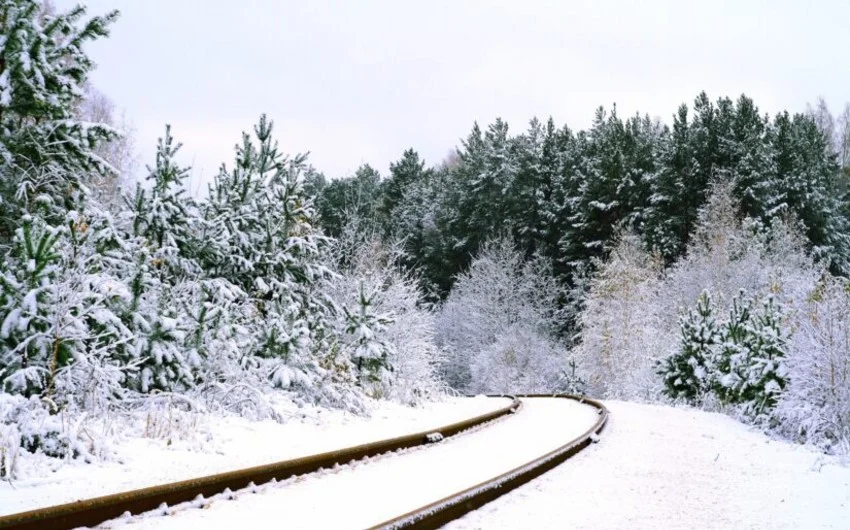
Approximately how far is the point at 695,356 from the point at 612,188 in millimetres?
28957

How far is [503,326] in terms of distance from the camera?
49.7 metres

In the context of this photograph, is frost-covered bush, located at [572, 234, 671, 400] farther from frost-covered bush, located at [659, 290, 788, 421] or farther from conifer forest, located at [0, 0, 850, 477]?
frost-covered bush, located at [659, 290, 788, 421]

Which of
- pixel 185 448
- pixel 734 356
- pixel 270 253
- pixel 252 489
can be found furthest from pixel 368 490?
pixel 734 356

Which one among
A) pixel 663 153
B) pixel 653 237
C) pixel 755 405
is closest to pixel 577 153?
pixel 663 153

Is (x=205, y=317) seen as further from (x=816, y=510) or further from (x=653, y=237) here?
(x=653, y=237)

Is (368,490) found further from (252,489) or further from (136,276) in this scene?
(136,276)

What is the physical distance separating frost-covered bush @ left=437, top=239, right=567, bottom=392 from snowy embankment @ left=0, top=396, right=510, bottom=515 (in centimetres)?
3338

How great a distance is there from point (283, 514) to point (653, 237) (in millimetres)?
43107

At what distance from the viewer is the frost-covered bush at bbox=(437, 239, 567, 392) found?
46.2m

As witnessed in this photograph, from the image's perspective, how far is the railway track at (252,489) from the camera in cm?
443

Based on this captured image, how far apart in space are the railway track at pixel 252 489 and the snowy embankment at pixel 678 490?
0.12 m

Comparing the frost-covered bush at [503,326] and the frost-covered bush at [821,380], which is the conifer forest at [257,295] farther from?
the frost-covered bush at [503,326]

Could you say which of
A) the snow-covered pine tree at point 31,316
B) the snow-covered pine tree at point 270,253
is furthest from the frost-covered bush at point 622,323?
the snow-covered pine tree at point 31,316

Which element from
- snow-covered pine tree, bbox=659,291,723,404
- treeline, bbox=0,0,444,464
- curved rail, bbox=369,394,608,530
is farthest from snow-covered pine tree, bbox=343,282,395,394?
snow-covered pine tree, bbox=659,291,723,404
